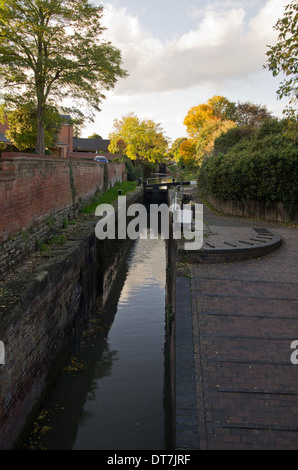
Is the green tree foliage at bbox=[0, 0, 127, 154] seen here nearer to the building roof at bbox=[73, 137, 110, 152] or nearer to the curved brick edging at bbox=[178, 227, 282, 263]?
the curved brick edging at bbox=[178, 227, 282, 263]

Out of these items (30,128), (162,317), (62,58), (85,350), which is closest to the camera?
(85,350)

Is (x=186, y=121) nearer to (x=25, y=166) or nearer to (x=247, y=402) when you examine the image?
(x=25, y=166)

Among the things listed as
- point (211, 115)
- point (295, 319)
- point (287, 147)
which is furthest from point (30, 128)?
point (211, 115)

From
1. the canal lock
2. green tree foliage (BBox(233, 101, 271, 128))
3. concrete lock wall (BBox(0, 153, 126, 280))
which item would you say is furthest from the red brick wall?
green tree foliage (BBox(233, 101, 271, 128))

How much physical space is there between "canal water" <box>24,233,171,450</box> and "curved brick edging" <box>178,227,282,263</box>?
6.56 ft

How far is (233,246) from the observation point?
28.6ft

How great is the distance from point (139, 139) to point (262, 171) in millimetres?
31772

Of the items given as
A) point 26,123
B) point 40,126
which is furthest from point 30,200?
point 26,123

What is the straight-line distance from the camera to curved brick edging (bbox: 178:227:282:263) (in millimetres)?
7824

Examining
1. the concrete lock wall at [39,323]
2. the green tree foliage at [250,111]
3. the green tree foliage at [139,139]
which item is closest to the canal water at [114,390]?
the concrete lock wall at [39,323]

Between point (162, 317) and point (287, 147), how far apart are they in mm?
8588

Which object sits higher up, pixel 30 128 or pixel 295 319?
pixel 30 128

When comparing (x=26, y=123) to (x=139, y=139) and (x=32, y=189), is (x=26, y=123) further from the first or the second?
(x=139, y=139)

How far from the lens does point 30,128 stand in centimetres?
1967
